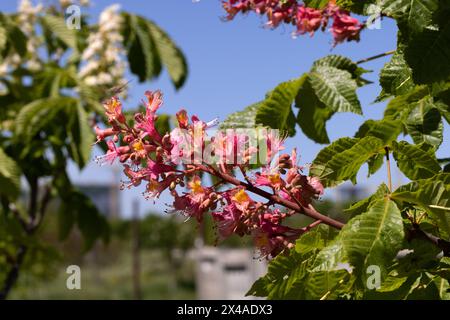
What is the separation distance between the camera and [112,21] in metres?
4.19

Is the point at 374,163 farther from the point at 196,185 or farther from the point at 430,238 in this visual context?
the point at 196,185

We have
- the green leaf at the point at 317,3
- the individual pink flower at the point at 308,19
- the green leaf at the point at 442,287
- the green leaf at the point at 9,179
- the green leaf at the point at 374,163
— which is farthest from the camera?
the green leaf at the point at 9,179

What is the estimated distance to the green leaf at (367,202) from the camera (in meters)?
1.16

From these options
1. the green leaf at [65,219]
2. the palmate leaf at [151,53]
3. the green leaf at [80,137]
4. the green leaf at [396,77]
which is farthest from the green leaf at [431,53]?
the green leaf at [65,219]

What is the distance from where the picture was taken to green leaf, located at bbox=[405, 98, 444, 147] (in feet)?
4.73

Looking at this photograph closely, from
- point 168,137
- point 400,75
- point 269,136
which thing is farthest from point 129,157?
point 400,75

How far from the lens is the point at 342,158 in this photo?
3.95 ft

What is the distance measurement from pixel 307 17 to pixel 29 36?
343cm

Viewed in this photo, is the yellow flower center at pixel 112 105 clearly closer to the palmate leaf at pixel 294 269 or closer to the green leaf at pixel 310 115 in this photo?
the palmate leaf at pixel 294 269

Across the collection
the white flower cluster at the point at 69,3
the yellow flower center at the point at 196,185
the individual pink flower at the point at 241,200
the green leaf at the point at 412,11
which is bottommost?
the individual pink flower at the point at 241,200

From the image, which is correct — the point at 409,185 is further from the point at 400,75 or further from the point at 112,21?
the point at 112,21

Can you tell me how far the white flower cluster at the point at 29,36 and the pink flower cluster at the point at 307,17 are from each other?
3148 mm
